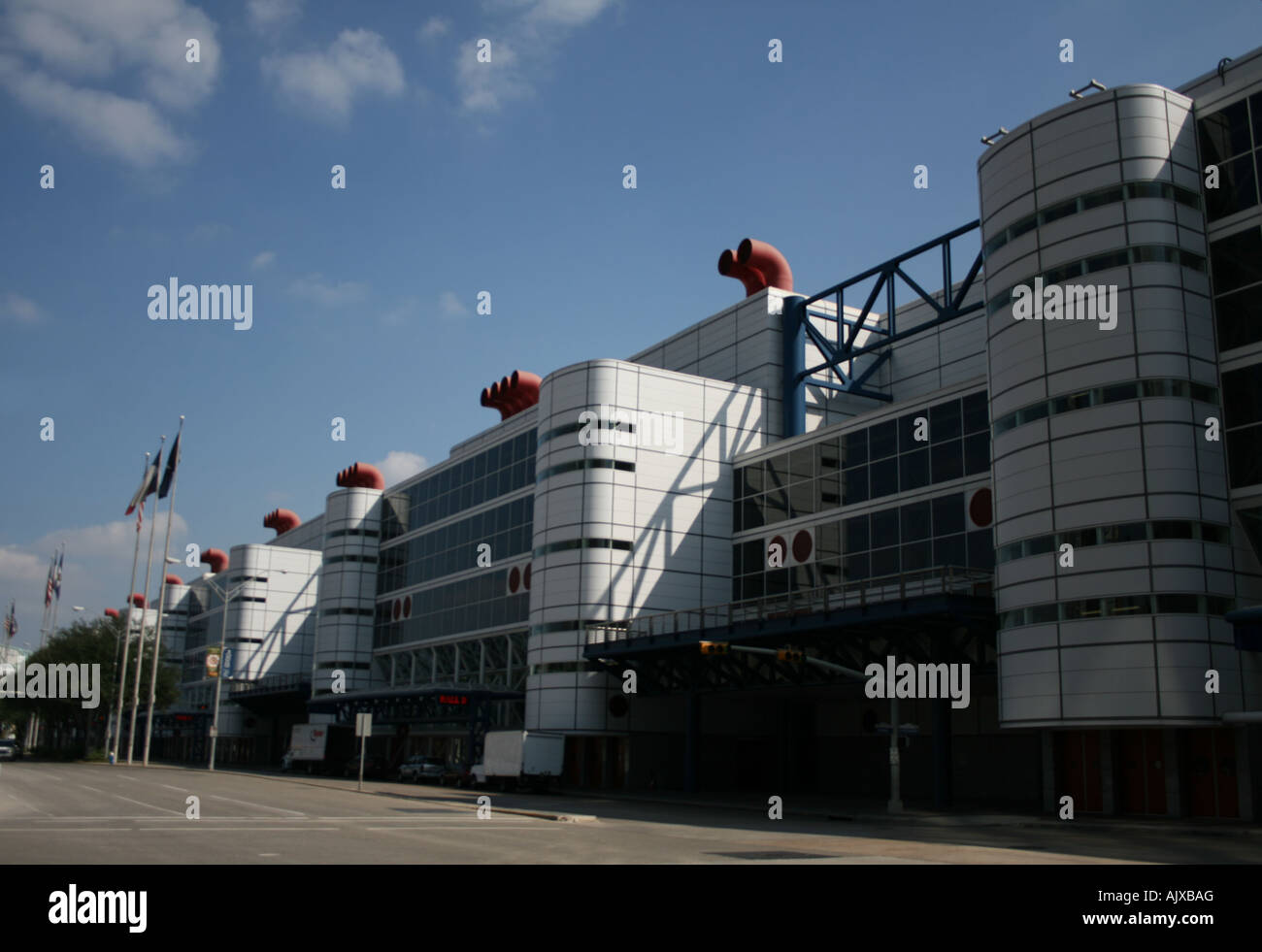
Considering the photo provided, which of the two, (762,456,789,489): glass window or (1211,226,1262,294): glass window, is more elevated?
(1211,226,1262,294): glass window

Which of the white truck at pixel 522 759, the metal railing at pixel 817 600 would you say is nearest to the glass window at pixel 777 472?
the metal railing at pixel 817 600

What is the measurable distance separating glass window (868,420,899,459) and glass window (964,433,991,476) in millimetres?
4278

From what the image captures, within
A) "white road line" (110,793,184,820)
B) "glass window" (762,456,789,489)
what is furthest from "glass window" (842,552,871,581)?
"white road line" (110,793,184,820)

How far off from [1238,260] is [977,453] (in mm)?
11613

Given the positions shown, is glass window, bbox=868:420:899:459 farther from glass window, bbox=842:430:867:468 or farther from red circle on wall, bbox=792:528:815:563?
red circle on wall, bbox=792:528:815:563

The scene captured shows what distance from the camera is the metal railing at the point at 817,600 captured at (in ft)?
129

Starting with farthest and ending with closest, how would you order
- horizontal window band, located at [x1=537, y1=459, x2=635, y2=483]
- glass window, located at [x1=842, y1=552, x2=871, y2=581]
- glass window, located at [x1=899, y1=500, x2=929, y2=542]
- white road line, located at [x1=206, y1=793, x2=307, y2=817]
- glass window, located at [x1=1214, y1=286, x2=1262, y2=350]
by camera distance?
horizontal window band, located at [x1=537, y1=459, x2=635, y2=483] < glass window, located at [x1=842, y1=552, x2=871, y2=581] < glass window, located at [x1=899, y1=500, x2=929, y2=542] < glass window, located at [x1=1214, y1=286, x2=1262, y2=350] < white road line, located at [x1=206, y1=793, x2=307, y2=817]

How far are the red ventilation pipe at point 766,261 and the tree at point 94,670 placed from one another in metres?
59.6

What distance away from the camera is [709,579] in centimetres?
5706

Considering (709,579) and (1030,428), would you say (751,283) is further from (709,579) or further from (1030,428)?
(1030,428)

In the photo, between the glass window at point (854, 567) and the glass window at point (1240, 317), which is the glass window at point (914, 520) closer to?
the glass window at point (854, 567)

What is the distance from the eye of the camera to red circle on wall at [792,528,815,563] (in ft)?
171
